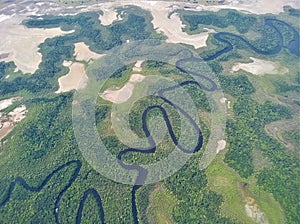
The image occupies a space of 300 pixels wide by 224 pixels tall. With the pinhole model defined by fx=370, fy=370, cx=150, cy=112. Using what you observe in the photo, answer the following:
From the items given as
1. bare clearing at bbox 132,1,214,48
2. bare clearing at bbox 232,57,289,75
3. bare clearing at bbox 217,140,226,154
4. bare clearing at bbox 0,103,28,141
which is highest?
bare clearing at bbox 132,1,214,48

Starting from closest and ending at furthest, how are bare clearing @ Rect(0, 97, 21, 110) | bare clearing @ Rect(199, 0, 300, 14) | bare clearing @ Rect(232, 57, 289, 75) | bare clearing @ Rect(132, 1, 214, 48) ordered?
bare clearing @ Rect(0, 97, 21, 110)
bare clearing @ Rect(232, 57, 289, 75)
bare clearing @ Rect(132, 1, 214, 48)
bare clearing @ Rect(199, 0, 300, 14)

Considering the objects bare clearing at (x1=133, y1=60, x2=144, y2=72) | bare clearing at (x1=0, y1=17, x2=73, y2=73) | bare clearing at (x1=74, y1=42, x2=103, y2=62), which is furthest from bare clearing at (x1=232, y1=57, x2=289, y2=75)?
bare clearing at (x1=0, y1=17, x2=73, y2=73)

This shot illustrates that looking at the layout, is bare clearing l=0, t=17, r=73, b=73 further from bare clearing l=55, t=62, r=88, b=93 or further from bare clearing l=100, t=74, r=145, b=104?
bare clearing l=100, t=74, r=145, b=104

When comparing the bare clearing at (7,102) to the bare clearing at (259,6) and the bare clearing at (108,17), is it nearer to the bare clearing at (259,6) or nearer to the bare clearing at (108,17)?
the bare clearing at (108,17)

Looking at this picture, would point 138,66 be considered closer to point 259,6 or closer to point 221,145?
point 221,145

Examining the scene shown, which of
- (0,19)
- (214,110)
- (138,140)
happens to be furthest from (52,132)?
(0,19)

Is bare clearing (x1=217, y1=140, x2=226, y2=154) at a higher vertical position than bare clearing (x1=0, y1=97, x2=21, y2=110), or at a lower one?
higher
